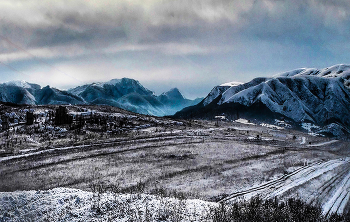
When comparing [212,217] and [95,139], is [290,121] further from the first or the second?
[212,217]

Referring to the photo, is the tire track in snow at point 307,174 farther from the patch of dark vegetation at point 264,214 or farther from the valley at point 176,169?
the patch of dark vegetation at point 264,214

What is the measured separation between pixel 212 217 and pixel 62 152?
38.7 m

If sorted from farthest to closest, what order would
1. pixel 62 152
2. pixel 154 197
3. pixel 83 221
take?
pixel 62 152 → pixel 154 197 → pixel 83 221

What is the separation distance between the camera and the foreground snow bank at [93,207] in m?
18.0

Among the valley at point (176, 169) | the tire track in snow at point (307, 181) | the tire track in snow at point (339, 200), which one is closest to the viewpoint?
the tire track in snow at point (339, 200)

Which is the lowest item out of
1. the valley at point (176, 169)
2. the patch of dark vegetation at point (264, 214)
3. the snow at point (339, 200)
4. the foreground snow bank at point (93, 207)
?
the snow at point (339, 200)

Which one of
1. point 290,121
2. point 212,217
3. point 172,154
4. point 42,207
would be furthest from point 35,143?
point 290,121

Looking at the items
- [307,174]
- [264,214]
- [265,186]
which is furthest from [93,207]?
[307,174]

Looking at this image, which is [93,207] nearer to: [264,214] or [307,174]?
[264,214]

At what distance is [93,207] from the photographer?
19.2 m

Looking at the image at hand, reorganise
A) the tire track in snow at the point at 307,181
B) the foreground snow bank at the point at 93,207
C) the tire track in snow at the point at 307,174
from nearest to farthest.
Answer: the foreground snow bank at the point at 93,207 < the tire track in snow at the point at 307,181 < the tire track in snow at the point at 307,174

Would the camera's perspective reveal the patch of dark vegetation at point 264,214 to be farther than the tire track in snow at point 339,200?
No

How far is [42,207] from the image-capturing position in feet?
62.0

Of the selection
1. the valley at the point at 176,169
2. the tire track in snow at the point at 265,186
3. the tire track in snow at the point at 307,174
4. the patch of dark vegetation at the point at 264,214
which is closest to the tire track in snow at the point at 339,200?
the valley at the point at 176,169
